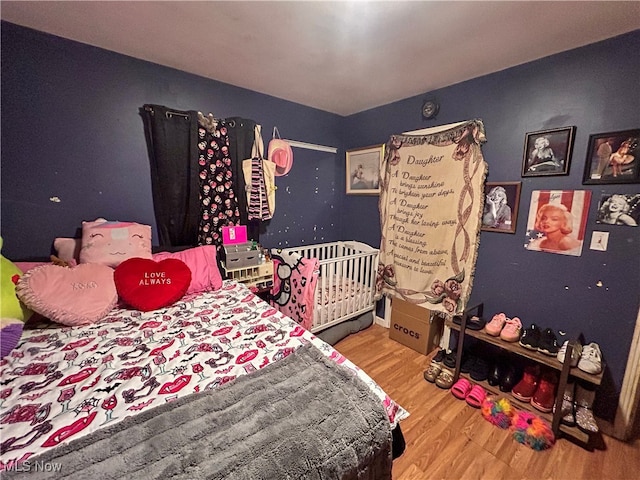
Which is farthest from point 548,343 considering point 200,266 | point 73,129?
point 73,129

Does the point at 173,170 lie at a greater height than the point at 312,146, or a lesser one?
lesser

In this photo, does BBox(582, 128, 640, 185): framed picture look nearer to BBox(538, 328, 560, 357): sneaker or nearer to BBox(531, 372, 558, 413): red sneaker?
BBox(538, 328, 560, 357): sneaker

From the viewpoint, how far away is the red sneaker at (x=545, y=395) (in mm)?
1701

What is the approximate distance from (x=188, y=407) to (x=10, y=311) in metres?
1.17

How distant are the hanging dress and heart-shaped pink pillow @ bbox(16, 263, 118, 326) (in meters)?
0.79

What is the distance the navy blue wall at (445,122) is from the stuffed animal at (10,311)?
419 mm

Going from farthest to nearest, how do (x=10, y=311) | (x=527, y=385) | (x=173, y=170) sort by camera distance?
1. (x=173, y=170)
2. (x=527, y=385)
3. (x=10, y=311)

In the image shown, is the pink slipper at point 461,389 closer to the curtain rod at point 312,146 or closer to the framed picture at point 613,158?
the framed picture at point 613,158

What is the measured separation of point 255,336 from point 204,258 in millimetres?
954

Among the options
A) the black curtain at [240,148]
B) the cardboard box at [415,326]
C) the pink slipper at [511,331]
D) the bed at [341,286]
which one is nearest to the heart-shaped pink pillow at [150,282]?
the black curtain at [240,148]

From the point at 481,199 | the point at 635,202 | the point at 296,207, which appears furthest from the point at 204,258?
the point at 635,202

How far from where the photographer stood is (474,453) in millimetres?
1483

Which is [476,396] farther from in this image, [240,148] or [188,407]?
[240,148]

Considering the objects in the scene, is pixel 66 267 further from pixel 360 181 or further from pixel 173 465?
pixel 360 181
